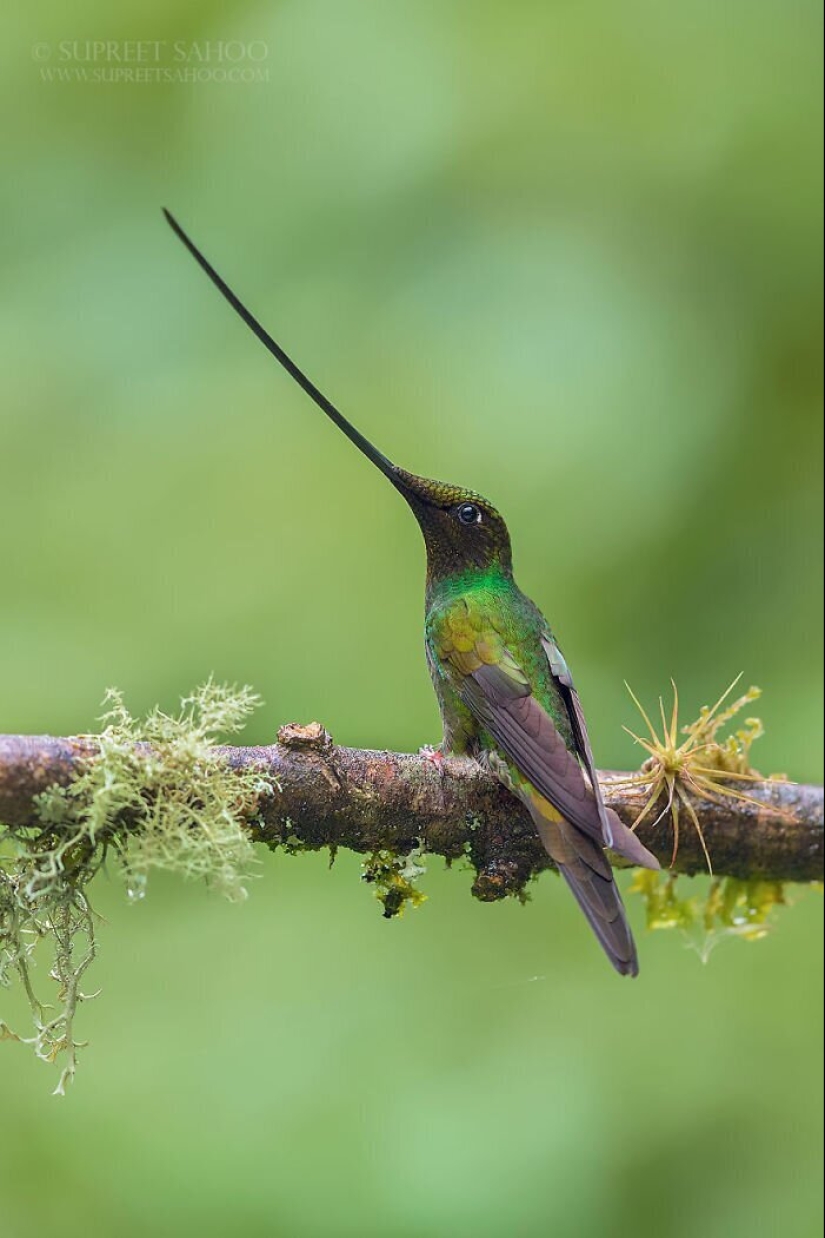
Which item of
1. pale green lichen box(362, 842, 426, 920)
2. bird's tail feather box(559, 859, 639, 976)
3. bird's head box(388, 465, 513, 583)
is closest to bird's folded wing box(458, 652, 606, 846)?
bird's tail feather box(559, 859, 639, 976)

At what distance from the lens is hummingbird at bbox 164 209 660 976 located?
2871 mm

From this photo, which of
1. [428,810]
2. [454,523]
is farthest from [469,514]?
[428,810]

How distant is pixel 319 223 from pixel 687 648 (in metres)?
2.94

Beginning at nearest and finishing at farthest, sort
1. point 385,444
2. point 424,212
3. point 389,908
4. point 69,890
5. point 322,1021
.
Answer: point 69,890, point 389,908, point 322,1021, point 385,444, point 424,212

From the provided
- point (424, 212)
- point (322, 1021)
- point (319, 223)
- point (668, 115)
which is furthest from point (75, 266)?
point (322, 1021)

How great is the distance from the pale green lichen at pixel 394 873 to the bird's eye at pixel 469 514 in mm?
1374

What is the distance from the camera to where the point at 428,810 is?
2.82 meters

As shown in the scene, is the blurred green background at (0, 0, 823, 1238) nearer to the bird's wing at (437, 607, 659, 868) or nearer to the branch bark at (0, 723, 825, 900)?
the bird's wing at (437, 607, 659, 868)

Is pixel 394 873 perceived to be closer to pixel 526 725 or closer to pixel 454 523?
pixel 526 725

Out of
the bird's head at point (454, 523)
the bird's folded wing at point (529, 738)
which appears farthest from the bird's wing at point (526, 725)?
the bird's head at point (454, 523)

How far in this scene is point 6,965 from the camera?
2564 millimetres

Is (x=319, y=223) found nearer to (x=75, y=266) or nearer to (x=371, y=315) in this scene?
(x=371, y=315)

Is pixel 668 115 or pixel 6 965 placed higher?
pixel 668 115

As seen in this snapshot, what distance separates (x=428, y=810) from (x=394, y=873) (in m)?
0.18
